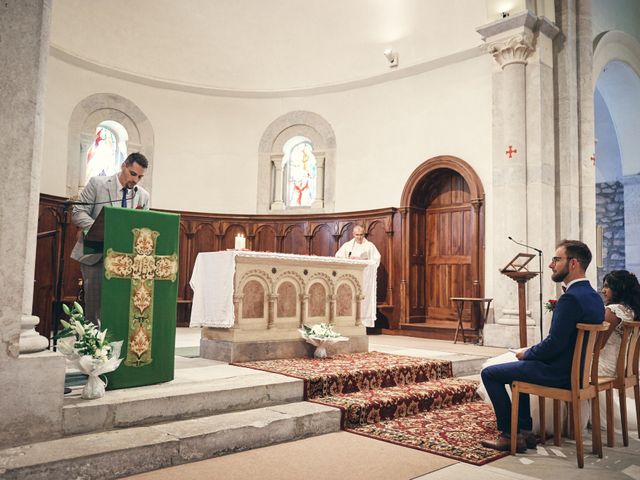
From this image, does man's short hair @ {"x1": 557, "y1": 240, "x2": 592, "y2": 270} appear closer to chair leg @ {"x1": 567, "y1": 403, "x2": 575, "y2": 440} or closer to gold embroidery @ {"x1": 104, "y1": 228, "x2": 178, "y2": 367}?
chair leg @ {"x1": 567, "y1": 403, "x2": 575, "y2": 440}

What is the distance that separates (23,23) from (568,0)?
901cm

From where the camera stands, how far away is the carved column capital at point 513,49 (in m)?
9.14

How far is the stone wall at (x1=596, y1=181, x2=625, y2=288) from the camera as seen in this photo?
13938 millimetres

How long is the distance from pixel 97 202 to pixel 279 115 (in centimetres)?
843

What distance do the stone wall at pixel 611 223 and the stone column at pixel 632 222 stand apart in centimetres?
46

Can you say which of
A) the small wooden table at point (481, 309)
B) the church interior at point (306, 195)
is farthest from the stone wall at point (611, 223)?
the small wooden table at point (481, 309)

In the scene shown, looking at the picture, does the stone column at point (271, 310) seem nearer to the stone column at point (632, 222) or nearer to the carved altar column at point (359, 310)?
the carved altar column at point (359, 310)

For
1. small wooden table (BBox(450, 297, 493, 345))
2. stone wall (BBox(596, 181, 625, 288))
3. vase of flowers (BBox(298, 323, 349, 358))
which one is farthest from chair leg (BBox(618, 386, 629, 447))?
stone wall (BBox(596, 181, 625, 288))

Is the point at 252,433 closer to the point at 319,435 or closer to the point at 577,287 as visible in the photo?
the point at 319,435

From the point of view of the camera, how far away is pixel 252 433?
4090 millimetres

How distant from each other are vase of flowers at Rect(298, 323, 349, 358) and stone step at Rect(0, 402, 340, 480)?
1677 millimetres

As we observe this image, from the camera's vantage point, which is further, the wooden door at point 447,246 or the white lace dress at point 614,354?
the wooden door at point 447,246

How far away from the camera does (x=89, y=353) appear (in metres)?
3.99

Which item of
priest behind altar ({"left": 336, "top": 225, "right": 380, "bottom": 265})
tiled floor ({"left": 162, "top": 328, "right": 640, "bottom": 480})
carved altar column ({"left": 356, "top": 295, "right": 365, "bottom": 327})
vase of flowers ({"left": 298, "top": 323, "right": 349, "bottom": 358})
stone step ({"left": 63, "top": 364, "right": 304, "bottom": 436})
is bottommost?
tiled floor ({"left": 162, "top": 328, "right": 640, "bottom": 480})
